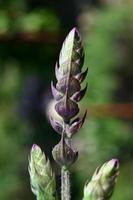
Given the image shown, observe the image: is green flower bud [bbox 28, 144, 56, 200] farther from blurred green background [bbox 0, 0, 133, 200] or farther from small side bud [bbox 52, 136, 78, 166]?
blurred green background [bbox 0, 0, 133, 200]

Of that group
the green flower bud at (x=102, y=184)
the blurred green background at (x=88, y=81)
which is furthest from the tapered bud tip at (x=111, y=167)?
the blurred green background at (x=88, y=81)

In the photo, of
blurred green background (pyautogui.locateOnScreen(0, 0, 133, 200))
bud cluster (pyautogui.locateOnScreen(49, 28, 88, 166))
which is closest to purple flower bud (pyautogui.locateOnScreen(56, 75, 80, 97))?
bud cluster (pyautogui.locateOnScreen(49, 28, 88, 166))

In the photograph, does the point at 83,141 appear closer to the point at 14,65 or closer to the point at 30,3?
the point at 14,65

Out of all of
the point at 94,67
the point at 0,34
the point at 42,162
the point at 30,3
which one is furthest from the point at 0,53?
the point at 42,162

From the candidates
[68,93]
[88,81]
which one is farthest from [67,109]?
[88,81]

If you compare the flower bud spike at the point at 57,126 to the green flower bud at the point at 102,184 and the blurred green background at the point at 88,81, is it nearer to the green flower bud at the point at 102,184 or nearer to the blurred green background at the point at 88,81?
the green flower bud at the point at 102,184

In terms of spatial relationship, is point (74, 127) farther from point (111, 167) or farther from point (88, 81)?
point (88, 81)
